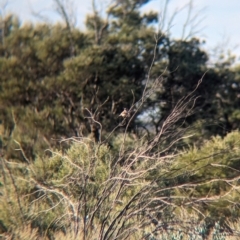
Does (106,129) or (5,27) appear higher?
(5,27)

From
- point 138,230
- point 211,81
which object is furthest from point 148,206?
point 211,81

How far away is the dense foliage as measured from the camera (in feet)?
31.6

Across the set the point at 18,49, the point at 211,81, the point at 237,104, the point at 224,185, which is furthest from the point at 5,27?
the point at 224,185

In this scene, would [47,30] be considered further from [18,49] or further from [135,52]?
[135,52]

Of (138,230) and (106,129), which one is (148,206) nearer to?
(138,230)

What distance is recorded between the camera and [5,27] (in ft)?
92.6

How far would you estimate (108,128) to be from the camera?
2342cm

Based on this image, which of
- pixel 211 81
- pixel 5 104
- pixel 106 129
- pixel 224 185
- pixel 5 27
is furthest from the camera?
pixel 211 81

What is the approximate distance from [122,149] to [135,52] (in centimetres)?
1987

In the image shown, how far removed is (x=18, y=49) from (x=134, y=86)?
16.1 ft

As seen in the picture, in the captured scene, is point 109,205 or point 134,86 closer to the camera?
point 109,205

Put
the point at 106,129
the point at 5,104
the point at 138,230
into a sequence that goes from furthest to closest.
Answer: the point at 5,104, the point at 106,129, the point at 138,230

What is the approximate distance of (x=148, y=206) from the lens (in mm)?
9516

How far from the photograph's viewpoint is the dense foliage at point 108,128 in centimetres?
962
